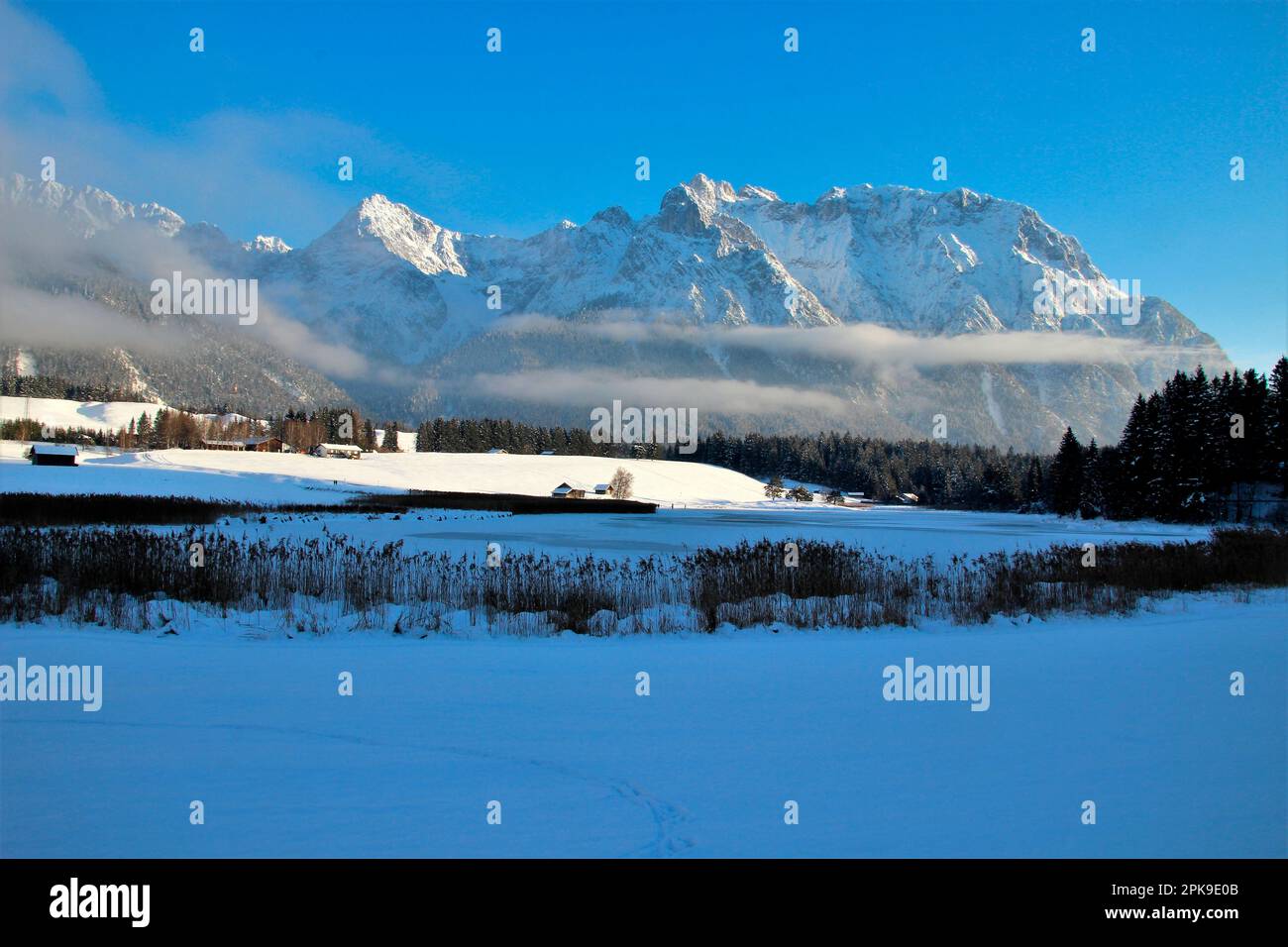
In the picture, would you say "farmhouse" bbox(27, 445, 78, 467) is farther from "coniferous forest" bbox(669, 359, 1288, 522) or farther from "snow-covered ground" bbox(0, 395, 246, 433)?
"snow-covered ground" bbox(0, 395, 246, 433)

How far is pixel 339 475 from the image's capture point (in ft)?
253

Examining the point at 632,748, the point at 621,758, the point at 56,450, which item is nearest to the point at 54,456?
the point at 56,450

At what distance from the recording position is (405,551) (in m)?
22.1

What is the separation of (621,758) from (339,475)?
78.6 meters

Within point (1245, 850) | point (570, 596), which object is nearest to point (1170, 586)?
point (570, 596)

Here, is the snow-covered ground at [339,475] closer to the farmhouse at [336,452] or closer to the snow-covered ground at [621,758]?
the farmhouse at [336,452]

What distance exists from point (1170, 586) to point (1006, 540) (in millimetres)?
20862

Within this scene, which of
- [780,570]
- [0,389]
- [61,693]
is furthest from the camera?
[0,389]

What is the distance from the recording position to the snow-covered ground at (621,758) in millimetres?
4238

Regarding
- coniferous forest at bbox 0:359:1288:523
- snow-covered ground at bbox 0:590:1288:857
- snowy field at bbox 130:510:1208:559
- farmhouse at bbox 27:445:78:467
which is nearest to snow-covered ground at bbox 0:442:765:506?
farmhouse at bbox 27:445:78:467

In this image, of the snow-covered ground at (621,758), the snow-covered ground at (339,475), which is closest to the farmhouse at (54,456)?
the snow-covered ground at (339,475)

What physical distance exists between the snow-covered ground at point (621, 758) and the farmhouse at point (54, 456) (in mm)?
72601

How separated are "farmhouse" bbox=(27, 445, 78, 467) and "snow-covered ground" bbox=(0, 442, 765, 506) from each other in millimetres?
2115
